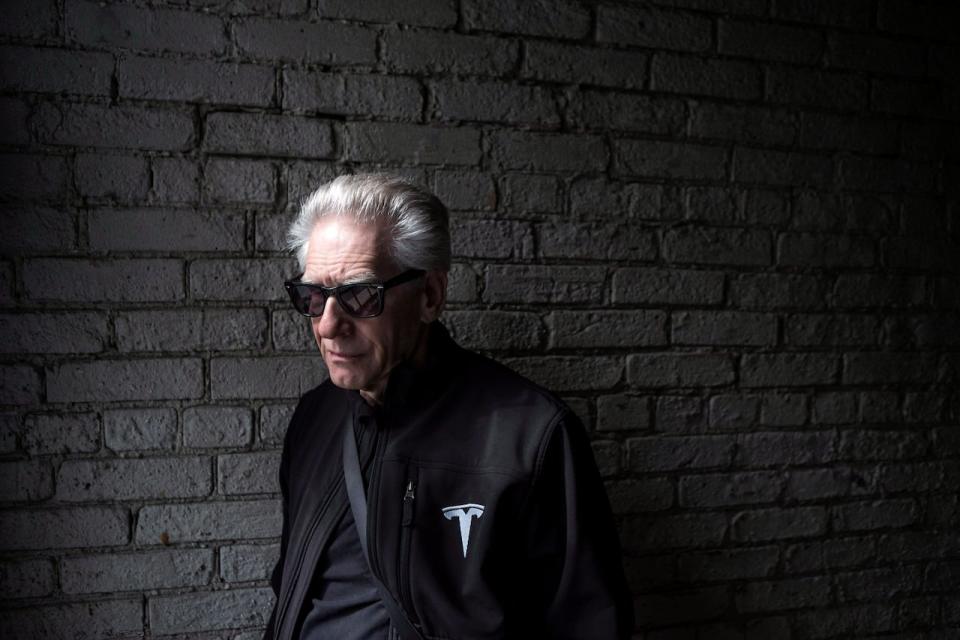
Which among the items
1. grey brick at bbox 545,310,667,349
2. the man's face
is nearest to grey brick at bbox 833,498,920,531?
grey brick at bbox 545,310,667,349

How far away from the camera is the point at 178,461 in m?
1.78

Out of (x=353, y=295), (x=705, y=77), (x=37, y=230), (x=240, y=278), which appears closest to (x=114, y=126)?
(x=37, y=230)

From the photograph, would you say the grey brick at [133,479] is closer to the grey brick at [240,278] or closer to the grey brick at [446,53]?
the grey brick at [240,278]

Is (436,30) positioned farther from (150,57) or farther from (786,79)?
(786,79)

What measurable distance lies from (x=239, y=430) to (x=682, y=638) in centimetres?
153

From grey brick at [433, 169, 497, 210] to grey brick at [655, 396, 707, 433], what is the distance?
0.83 m

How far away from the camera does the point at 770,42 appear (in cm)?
209

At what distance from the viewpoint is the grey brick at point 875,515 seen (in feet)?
7.26

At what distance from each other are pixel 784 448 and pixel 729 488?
24 centimetres

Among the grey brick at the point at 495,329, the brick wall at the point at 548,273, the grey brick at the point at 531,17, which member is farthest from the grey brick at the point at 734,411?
the grey brick at the point at 531,17

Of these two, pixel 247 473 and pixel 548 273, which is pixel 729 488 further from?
pixel 247 473

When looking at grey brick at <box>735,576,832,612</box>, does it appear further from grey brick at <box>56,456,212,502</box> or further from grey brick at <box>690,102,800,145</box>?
grey brick at <box>56,456,212,502</box>

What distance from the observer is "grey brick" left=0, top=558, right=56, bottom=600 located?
1.70 meters

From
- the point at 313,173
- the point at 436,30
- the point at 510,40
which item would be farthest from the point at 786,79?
the point at 313,173
